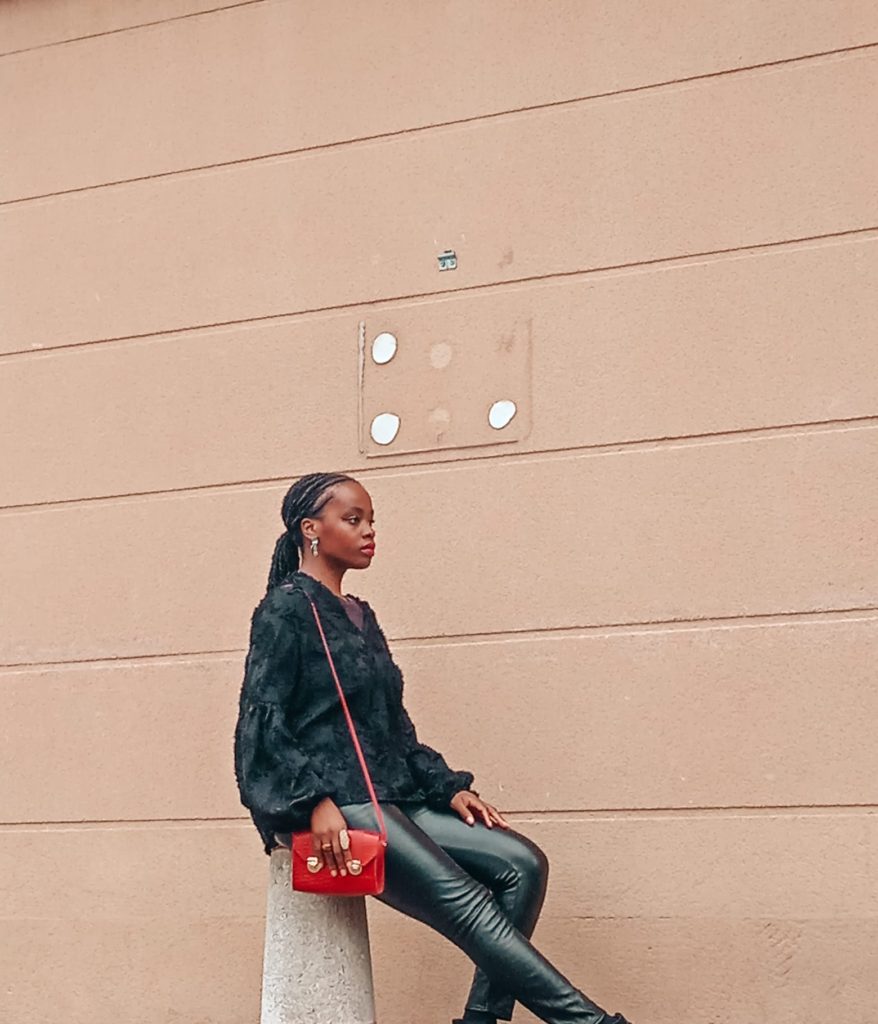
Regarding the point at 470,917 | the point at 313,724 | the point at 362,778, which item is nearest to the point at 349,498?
the point at 313,724

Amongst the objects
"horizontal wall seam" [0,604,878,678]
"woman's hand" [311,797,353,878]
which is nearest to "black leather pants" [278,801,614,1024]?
"woman's hand" [311,797,353,878]

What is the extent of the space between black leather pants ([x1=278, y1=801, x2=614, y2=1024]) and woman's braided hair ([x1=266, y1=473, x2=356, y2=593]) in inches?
29.0

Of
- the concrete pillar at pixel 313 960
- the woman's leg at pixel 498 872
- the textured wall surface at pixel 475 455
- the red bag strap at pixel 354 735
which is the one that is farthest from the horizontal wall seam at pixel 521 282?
the concrete pillar at pixel 313 960

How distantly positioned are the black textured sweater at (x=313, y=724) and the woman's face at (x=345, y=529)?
0.10 meters

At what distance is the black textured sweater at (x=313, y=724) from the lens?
4.73 metres

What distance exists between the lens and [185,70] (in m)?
6.73

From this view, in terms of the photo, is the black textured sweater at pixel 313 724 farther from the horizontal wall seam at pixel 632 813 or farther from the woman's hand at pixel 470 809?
the horizontal wall seam at pixel 632 813

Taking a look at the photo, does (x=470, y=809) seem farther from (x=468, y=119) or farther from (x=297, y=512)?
(x=468, y=119)

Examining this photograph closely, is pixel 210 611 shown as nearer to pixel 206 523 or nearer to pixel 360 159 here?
pixel 206 523

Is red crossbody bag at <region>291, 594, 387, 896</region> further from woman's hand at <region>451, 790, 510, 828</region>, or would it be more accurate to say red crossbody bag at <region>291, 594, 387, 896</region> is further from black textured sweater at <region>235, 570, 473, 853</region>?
woman's hand at <region>451, 790, 510, 828</region>

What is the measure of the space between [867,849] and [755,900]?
1.17 ft

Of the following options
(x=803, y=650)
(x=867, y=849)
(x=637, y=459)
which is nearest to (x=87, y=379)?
(x=637, y=459)

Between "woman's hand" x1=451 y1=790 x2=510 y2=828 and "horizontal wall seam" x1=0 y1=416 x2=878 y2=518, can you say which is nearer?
"woman's hand" x1=451 y1=790 x2=510 y2=828

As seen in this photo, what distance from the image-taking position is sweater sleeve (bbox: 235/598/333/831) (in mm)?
4688
